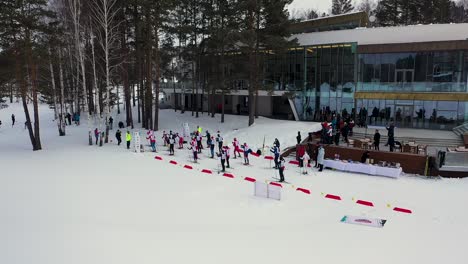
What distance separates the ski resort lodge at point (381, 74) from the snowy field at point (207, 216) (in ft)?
35.8

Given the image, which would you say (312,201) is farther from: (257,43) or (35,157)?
(257,43)

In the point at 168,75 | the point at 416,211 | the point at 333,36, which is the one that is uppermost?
the point at 333,36

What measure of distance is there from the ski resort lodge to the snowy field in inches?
430

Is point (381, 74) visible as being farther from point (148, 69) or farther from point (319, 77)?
point (148, 69)

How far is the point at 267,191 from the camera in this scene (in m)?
12.9

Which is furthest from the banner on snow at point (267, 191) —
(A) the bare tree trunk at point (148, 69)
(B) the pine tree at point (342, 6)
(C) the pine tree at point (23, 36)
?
(B) the pine tree at point (342, 6)

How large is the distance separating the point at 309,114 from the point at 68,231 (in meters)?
24.1

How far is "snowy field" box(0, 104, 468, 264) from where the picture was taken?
28.2 feet

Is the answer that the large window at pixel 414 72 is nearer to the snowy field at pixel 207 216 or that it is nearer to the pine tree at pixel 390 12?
the snowy field at pixel 207 216

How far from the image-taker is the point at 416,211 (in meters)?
12.0

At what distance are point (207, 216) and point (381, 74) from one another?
21357 millimetres

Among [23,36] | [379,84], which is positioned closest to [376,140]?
[379,84]

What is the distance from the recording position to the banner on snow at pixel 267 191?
12742 mm

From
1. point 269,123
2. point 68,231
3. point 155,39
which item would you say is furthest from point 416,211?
point 155,39
